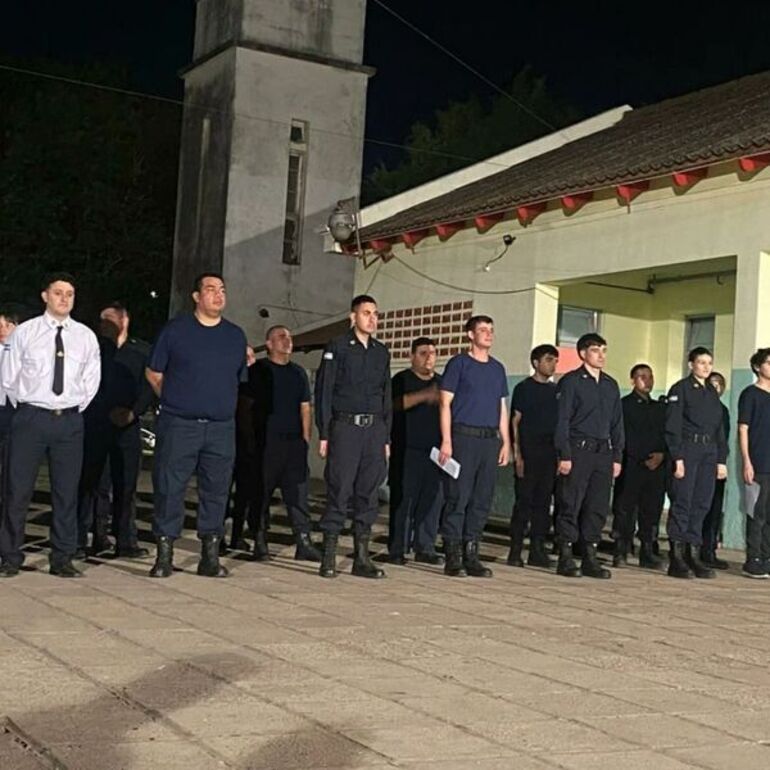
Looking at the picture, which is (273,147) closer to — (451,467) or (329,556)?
(451,467)

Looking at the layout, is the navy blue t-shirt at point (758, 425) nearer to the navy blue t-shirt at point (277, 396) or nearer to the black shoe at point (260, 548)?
the navy blue t-shirt at point (277, 396)

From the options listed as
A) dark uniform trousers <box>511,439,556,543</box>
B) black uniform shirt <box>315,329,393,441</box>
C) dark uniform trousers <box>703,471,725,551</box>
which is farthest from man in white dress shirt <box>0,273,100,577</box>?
dark uniform trousers <box>703,471,725,551</box>

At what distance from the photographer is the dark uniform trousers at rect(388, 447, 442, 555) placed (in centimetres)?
1055

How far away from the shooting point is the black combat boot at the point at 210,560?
8680 millimetres

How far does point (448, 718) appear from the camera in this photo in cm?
491

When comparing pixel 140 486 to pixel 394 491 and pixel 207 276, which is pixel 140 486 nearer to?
pixel 394 491

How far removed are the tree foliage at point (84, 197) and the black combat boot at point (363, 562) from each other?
30276 millimetres

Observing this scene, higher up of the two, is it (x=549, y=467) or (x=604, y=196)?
(x=604, y=196)

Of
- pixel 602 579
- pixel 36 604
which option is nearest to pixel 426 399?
pixel 602 579

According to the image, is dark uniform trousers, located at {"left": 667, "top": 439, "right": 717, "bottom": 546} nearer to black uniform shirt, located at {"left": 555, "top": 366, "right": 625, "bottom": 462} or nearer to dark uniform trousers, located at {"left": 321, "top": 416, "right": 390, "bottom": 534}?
black uniform shirt, located at {"left": 555, "top": 366, "right": 625, "bottom": 462}

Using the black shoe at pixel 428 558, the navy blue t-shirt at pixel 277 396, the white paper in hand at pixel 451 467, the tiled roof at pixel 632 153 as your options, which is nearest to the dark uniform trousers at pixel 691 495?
the black shoe at pixel 428 558

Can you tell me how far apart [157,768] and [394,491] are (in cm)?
666

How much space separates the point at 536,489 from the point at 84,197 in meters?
31.3

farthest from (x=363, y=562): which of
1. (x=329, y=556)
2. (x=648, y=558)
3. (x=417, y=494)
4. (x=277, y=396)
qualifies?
(x=648, y=558)
